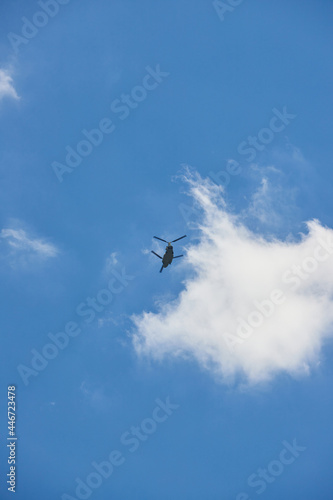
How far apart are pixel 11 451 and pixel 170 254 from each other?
47023 millimetres

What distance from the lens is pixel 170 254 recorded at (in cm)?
10312

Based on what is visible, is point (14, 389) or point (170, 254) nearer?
point (170, 254)

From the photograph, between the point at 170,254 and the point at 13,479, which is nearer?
the point at 170,254

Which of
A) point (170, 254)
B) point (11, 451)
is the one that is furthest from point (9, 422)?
point (170, 254)

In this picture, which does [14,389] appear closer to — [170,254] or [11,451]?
[11,451]

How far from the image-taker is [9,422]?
11806 centimetres

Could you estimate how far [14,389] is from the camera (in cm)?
11906

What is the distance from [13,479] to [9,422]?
9.96 metres

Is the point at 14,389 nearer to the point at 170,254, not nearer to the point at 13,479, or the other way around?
the point at 13,479

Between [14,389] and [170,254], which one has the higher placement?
[14,389]

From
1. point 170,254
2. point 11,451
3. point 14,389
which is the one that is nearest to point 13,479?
point 11,451

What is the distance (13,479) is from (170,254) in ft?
164

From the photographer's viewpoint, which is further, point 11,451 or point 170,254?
point 11,451

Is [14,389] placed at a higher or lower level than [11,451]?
higher
